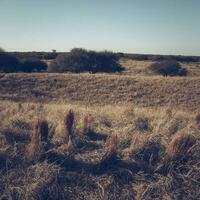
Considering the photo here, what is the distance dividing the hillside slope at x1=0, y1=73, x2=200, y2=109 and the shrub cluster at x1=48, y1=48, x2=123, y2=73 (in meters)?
13.6

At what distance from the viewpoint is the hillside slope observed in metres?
23.1

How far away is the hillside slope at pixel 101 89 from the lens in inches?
908

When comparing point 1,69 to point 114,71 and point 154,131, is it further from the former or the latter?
point 154,131

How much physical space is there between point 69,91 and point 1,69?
48.6ft

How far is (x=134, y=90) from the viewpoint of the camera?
82.1 feet

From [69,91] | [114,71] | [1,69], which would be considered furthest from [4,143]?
[114,71]

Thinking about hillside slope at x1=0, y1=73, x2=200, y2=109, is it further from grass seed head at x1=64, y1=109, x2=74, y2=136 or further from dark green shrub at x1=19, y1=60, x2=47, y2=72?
grass seed head at x1=64, y1=109, x2=74, y2=136

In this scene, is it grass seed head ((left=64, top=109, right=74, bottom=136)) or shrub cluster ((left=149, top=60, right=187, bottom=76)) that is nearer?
grass seed head ((left=64, top=109, right=74, bottom=136))

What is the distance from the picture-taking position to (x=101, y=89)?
82.3 feet

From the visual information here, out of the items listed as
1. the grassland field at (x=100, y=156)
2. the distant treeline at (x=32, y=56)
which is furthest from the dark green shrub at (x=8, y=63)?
the grassland field at (x=100, y=156)

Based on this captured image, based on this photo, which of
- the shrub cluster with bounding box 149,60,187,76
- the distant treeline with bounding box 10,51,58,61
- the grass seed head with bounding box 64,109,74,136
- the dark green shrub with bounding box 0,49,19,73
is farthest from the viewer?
the distant treeline with bounding box 10,51,58,61

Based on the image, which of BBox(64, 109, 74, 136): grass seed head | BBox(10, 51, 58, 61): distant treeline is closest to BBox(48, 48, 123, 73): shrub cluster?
BBox(10, 51, 58, 61): distant treeline

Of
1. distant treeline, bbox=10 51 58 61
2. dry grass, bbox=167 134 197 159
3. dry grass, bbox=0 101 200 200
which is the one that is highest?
dry grass, bbox=167 134 197 159

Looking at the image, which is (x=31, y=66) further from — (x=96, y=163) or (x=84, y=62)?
(x=96, y=163)
